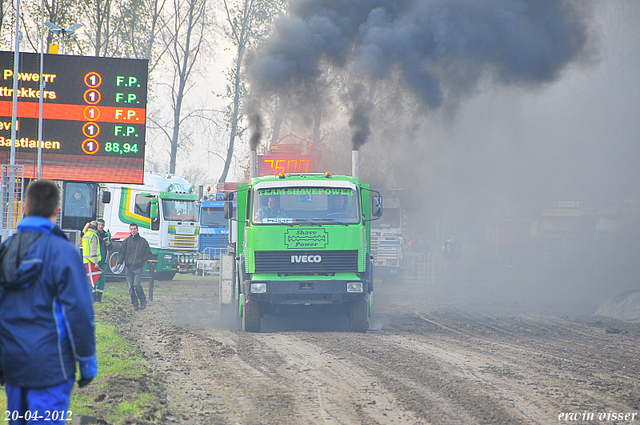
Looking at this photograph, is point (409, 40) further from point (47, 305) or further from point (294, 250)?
point (47, 305)

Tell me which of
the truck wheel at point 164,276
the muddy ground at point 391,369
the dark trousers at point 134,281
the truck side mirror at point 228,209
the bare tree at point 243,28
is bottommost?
the muddy ground at point 391,369

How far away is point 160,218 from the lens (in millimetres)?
24469

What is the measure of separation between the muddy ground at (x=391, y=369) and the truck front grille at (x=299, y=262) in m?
1.11

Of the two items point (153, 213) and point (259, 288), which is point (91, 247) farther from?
point (153, 213)

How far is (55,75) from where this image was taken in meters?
15.5

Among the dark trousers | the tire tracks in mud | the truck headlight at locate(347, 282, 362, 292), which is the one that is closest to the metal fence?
the dark trousers

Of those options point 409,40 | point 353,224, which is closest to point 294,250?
point 353,224

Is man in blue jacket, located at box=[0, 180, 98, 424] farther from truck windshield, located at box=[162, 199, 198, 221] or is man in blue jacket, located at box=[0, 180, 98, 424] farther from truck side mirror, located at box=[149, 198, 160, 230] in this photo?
truck windshield, located at box=[162, 199, 198, 221]

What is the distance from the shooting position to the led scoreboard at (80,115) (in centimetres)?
1552

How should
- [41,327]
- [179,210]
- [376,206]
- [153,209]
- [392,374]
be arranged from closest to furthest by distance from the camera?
[41,327]
[392,374]
[376,206]
[153,209]
[179,210]

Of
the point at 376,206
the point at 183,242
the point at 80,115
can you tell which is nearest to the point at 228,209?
the point at 376,206

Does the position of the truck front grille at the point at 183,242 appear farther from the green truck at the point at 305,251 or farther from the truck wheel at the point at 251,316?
the truck wheel at the point at 251,316

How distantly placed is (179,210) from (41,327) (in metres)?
22.2

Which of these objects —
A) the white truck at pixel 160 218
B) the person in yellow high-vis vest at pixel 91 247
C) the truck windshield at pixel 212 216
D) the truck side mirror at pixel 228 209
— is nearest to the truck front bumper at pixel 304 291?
the truck side mirror at pixel 228 209
